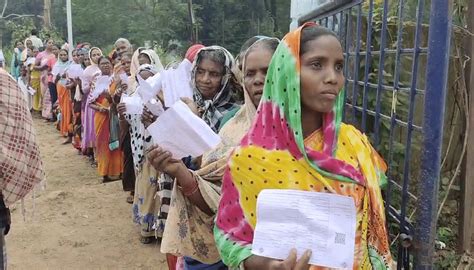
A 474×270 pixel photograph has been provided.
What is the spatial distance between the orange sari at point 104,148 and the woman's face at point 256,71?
496 centimetres

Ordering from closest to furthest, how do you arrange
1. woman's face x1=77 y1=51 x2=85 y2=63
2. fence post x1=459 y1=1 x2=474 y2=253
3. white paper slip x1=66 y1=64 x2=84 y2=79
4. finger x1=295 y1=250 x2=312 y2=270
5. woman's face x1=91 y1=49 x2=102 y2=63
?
finger x1=295 y1=250 x2=312 y2=270 < fence post x1=459 y1=1 x2=474 y2=253 < woman's face x1=91 y1=49 x2=102 y2=63 < white paper slip x1=66 y1=64 x2=84 y2=79 < woman's face x1=77 y1=51 x2=85 y2=63

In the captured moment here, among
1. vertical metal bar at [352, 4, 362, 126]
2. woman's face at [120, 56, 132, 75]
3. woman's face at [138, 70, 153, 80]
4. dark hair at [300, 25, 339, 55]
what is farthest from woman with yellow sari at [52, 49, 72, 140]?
dark hair at [300, 25, 339, 55]

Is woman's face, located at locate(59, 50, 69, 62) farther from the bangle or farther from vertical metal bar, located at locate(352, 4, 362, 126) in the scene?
the bangle

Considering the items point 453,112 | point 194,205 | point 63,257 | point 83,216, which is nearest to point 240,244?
point 194,205

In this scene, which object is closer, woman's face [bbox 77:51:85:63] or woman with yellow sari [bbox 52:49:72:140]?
woman's face [bbox 77:51:85:63]

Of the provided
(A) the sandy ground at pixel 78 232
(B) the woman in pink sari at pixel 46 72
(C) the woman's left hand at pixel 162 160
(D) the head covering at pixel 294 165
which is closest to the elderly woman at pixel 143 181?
(A) the sandy ground at pixel 78 232

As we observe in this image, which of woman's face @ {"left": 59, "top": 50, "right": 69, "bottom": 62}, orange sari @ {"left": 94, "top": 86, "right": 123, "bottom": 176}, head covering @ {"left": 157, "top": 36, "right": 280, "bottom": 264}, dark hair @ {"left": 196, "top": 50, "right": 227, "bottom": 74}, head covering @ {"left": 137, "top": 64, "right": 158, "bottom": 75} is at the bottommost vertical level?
orange sari @ {"left": 94, "top": 86, "right": 123, "bottom": 176}

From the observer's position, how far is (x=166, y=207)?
299 cm

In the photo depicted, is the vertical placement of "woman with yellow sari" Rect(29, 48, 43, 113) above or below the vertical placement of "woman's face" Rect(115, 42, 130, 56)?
below

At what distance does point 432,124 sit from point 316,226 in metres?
0.58

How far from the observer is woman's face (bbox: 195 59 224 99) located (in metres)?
2.59

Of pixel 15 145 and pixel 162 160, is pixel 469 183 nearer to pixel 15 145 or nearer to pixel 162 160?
pixel 162 160

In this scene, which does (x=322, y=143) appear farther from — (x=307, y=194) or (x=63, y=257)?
(x=63, y=257)

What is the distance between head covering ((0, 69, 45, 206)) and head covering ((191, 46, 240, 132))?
0.83 metres
